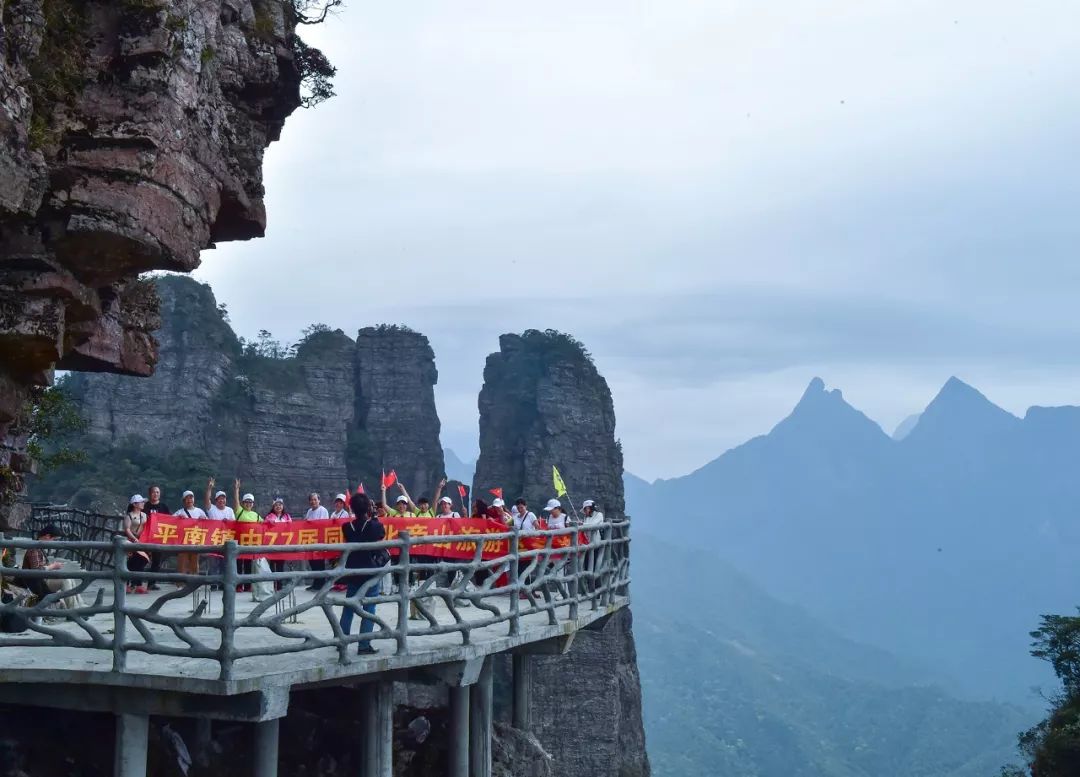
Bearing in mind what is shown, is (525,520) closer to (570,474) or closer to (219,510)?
(219,510)

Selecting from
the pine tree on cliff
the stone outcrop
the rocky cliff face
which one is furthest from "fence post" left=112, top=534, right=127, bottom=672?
the stone outcrop

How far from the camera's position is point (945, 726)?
492 feet

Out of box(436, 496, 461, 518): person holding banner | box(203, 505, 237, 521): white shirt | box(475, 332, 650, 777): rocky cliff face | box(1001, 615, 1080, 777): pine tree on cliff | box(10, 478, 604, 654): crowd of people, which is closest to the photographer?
box(10, 478, 604, 654): crowd of people

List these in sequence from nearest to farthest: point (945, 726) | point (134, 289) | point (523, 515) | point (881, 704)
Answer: point (134, 289)
point (523, 515)
point (945, 726)
point (881, 704)

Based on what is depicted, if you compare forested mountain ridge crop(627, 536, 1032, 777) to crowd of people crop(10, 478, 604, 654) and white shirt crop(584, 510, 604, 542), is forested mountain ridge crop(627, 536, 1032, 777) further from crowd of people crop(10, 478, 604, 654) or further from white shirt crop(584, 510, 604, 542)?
crowd of people crop(10, 478, 604, 654)

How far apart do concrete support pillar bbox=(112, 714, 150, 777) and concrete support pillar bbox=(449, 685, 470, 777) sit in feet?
14.6

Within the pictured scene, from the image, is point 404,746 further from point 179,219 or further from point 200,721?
point 179,219

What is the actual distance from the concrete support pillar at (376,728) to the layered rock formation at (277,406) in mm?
53751

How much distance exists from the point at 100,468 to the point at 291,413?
13.6m

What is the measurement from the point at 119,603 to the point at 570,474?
61.0 meters

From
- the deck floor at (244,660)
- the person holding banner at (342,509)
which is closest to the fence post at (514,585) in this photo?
the deck floor at (244,660)

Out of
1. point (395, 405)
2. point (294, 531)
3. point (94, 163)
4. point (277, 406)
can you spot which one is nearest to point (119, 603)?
point (94, 163)

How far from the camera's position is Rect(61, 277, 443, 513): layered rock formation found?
6800cm

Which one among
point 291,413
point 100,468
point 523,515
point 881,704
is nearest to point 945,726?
point 881,704
